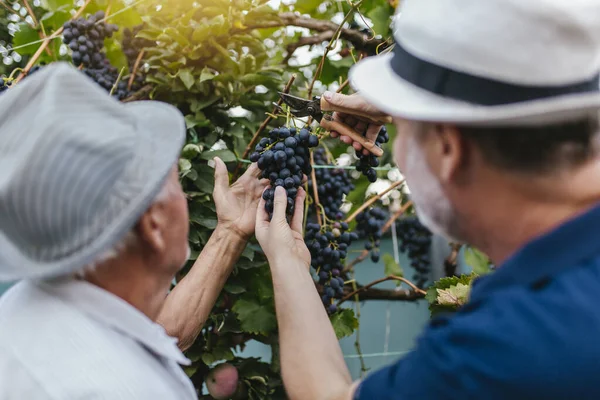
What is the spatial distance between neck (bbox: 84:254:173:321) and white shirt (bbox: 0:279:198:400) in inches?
1.5

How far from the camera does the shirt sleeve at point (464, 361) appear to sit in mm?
897

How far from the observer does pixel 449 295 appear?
68.7 inches

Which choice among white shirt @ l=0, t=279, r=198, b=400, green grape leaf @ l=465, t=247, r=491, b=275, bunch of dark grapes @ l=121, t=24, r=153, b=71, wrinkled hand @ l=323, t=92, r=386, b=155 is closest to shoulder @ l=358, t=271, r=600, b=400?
white shirt @ l=0, t=279, r=198, b=400

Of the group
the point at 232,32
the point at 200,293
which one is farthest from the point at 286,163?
the point at 232,32

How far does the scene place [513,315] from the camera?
922 millimetres

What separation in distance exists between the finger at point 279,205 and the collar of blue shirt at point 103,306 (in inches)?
23.3

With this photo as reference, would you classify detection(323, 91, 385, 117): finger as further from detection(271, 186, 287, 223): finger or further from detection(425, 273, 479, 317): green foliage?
detection(425, 273, 479, 317): green foliage

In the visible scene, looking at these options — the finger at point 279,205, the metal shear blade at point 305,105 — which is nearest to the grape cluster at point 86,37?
the metal shear blade at point 305,105

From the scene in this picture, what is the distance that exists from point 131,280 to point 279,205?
588 millimetres

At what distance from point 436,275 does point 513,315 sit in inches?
79.7

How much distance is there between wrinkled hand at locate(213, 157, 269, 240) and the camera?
180cm

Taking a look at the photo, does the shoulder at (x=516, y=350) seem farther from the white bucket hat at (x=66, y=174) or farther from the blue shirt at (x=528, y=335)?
the white bucket hat at (x=66, y=174)

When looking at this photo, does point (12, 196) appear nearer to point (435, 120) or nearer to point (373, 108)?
point (435, 120)

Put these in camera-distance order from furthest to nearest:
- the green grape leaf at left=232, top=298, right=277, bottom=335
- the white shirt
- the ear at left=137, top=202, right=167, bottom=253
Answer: the green grape leaf at left=232, top=298, right=277, bottom=335 < the ear at left=137, top=202, right=167, bottom=253 < the white shirt
